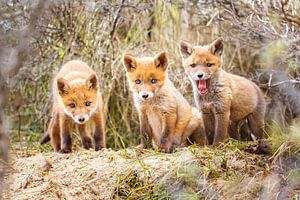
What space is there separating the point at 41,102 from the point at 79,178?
3.34 meters

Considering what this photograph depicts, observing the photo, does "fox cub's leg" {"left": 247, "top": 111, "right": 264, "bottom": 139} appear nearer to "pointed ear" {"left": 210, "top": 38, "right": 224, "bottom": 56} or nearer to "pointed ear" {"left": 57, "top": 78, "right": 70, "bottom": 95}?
"pointed ear" {"left": 210, "top": 38, "right": 224, "bottom": 56}

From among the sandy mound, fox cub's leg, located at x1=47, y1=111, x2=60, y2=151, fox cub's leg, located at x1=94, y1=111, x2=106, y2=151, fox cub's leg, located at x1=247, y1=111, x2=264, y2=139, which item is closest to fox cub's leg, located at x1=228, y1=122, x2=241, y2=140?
fox cub's leg, located at x1=247, y1=111, x2=264, y2=139

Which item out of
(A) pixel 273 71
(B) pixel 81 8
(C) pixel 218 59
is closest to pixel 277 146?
(C) pixel 218 59

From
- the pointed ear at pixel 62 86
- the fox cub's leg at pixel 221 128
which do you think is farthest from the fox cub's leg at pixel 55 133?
the fox cub's leg at pixel 221 128

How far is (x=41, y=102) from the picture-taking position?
8484 millimetres

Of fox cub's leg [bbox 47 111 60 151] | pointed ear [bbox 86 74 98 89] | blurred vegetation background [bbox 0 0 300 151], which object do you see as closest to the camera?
pointed ear [bbox 86 74 98 89]

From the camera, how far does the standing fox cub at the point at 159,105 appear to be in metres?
6.24

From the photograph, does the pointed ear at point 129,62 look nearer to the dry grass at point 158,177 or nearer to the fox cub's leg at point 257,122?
the dry grass at point 158,177

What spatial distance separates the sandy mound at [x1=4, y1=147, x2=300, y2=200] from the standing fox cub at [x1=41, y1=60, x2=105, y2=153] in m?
0.67

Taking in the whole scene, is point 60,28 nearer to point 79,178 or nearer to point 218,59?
point 218,59

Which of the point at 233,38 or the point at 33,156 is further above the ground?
the point at 233,38

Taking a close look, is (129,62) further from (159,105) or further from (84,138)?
(84,138)

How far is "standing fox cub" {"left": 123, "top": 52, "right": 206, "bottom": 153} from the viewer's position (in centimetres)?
624

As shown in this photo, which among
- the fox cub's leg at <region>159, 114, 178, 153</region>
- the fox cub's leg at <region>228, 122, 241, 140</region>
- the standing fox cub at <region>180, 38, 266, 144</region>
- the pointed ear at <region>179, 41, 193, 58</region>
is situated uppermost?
the pointed ear at <region>179, 41, 193, 58</region>
